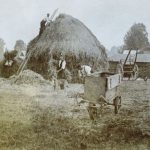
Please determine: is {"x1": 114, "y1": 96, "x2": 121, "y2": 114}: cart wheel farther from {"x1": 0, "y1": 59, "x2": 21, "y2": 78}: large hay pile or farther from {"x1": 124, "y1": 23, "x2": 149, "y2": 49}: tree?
{"x1": 124, "y1": 23, "x2": 149, "y2": 49}: tree

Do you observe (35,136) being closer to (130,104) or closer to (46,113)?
(46,113)

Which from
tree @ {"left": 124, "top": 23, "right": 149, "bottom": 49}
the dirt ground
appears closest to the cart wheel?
the dirt ground

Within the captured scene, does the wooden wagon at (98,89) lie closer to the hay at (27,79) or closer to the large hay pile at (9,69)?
the hay at (27,79)

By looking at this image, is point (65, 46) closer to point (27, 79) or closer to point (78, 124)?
point (27, 79)

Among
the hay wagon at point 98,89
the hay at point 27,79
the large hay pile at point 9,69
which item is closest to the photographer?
the hay wagon at point 98,89

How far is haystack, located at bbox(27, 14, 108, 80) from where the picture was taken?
1399cm

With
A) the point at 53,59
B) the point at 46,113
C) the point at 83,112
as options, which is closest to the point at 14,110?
the point at 46,113

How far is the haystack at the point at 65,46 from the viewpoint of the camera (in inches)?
551

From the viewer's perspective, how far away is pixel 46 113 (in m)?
5.93

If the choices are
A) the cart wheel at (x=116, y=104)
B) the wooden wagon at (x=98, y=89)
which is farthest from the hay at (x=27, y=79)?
the wooden wagon at (x=98, y=89)

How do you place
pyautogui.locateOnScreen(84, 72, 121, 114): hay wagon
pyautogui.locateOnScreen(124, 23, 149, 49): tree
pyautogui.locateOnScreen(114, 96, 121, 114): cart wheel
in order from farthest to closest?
1. pyautogui.locateOnScreen(124, 23, 149, 49): tree
2. pyautogui.locateOnScreen(114, 96, 121, 114): cart wheel
3. pyautogui.locateOnScreen(84, 72, 121, 114): hay wagon

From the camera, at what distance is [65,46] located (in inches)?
555

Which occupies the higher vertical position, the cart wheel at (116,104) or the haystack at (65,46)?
the haystack at (65,46)

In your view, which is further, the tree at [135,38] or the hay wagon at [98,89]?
the tree at [135,38]
